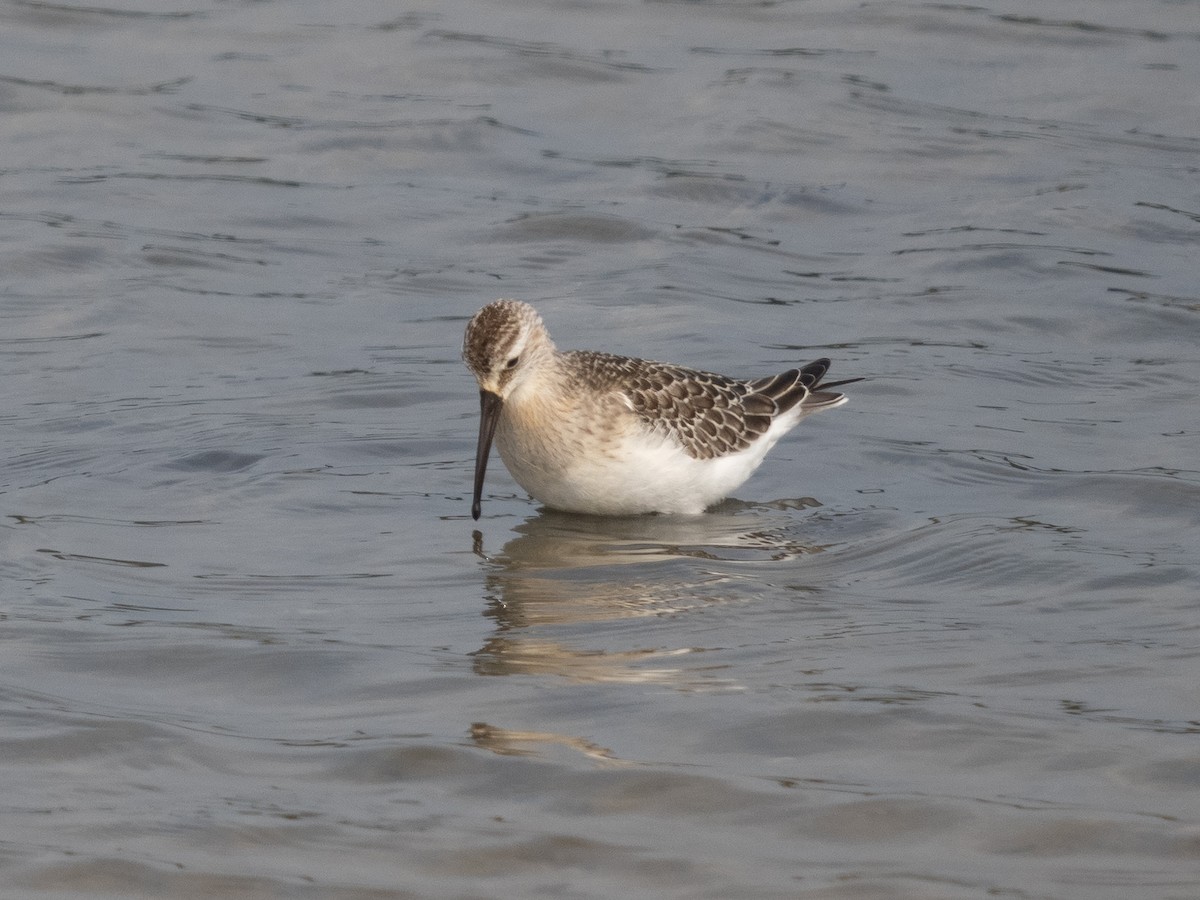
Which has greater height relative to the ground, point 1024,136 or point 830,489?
point 1024,136

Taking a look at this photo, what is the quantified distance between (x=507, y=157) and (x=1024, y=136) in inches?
182

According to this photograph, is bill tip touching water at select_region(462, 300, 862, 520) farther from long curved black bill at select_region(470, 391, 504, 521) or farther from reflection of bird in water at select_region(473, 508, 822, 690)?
reflection of bird in water at select_region(473, 508, 822, 690)

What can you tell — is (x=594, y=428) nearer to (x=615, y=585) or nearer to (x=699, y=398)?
(x=699, y=398)

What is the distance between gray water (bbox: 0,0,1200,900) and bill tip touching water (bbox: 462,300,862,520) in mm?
243

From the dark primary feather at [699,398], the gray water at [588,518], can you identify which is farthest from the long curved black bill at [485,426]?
the dark primary feather at [699,398]

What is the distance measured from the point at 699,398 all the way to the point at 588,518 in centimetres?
92

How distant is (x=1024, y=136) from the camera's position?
16.5 m

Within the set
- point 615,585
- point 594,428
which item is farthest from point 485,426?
point 615,585

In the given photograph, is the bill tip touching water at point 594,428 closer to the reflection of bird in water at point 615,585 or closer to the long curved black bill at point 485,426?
the long curved black bill at point 485,426

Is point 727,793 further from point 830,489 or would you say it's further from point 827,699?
point 830,489

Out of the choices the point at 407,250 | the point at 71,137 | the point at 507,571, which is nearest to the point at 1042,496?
the point at 507,571

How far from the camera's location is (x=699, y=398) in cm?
980

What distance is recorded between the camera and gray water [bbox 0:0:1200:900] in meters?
5.66

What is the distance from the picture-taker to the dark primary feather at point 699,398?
944cm
